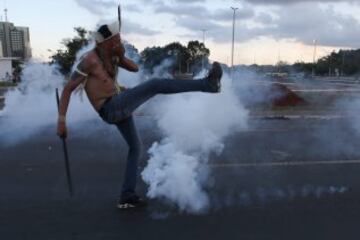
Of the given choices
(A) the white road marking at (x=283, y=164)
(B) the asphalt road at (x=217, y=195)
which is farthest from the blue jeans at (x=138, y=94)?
(A) the white road marking at (x=283, y=164)

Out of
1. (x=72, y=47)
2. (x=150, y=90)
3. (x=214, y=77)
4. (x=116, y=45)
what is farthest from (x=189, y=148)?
(x=72, y=47)

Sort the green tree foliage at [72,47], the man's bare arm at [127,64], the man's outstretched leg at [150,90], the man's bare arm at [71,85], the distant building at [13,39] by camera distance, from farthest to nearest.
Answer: the distant building at [13,39] < the green tree foliage at [72,47] < the man's bare arm at [127,64] < the man's outstretched leg at [150,90] < the man's bare arm at [71,85]

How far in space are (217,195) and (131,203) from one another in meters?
0.97

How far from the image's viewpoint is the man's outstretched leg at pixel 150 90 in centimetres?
515

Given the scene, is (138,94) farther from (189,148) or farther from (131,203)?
(189,148)

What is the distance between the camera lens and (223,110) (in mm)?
8180

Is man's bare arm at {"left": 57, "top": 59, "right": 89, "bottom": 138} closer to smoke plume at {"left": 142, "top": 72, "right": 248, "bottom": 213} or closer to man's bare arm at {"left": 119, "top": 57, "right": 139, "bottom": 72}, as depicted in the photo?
man's bare arm at {"left": 119, "top": 57, "right": 139, "bottom": 72}

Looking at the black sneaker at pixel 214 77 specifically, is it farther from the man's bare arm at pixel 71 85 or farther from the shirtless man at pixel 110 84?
the man's bare arm at pixel 71 85

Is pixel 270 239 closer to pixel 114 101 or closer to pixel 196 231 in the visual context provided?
pixel 196 231

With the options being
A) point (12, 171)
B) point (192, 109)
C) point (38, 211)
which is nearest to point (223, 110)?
point (192, 109)

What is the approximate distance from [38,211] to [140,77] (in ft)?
31.6

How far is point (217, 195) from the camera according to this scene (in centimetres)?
586

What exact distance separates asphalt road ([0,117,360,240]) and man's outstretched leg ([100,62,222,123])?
974mm

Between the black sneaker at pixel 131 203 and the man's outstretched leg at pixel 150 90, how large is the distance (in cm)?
83
